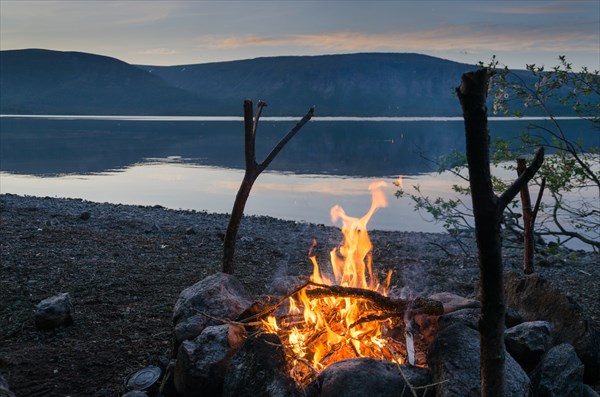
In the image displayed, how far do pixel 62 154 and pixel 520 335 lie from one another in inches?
2019

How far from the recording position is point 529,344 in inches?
212

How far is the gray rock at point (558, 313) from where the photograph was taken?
5.84 metres

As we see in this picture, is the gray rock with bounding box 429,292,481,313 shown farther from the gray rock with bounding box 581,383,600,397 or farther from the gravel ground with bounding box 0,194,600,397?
the gravel ground with bounding box 0,194,600,397

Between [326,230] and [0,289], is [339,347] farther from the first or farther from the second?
[326,230]

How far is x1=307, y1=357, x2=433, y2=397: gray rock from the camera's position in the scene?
14.6ft

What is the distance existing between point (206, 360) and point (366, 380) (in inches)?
58.4

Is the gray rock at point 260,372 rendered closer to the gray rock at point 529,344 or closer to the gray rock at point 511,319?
the gray rock at point 529,344

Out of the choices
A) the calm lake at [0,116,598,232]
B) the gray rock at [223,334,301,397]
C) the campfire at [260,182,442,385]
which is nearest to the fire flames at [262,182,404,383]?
the campfire at [260,182,442,385]

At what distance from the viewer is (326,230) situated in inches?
699

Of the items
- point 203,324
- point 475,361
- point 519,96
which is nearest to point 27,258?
point 203,324

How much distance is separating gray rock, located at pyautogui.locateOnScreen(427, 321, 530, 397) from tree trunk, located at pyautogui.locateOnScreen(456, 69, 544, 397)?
0.40m

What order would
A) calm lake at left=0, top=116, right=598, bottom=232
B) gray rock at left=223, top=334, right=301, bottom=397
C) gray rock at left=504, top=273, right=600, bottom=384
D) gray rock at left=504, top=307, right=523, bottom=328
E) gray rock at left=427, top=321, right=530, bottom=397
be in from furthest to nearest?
calm lake at left=0, top=116, right=598, bottom=232, gray rock at left=504, top=307, right=523, bottom=328, gray rock at left=504, top=273, right=600, bottom=384, gray rock at left=223, top=334, right=301, bottom=397, gray rock at left=427, top=321, right=530, bottom=397

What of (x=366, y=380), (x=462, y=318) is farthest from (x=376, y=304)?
(x=366, y=380)

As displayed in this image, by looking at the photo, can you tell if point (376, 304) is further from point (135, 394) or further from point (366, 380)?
point (135, 394)
